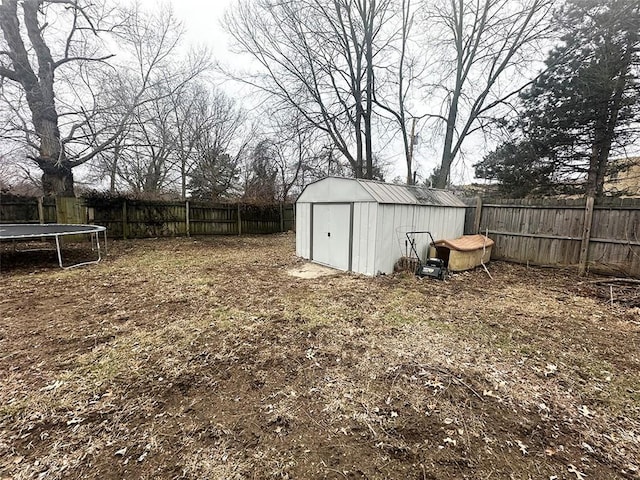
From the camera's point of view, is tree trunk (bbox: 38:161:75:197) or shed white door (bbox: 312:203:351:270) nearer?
shed white door (bbox: 312:203:351:270)

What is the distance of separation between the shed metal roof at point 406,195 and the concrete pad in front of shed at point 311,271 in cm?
199

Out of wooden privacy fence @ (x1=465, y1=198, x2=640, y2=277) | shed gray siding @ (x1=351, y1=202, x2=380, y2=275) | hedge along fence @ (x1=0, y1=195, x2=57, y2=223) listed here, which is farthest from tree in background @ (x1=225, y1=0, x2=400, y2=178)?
hedge along fence @ (x1=0, y1=195, x2=57, y2=223)

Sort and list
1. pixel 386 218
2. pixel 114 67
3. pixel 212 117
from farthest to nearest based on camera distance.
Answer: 1. pixel 212 117
2. pixel 114 67
3. pixel 386 218

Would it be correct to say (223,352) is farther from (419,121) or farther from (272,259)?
(419,121)

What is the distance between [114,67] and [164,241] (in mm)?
6422

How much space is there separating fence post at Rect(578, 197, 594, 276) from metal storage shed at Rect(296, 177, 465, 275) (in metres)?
2.58

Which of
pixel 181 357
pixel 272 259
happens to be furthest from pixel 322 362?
pixel 272 259

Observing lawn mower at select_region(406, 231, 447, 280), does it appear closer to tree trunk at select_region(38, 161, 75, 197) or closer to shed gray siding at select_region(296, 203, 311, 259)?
shed gray siding at select_region(296, 203, 311, 259)

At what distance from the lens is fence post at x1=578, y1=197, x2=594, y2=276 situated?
5699mm

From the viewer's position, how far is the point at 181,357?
264cm

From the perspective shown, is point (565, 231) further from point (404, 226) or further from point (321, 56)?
point (321, 56)

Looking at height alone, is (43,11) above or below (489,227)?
above

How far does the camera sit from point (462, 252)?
19.9 feet

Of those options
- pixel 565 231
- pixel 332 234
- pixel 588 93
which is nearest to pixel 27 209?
pixel 332 234
